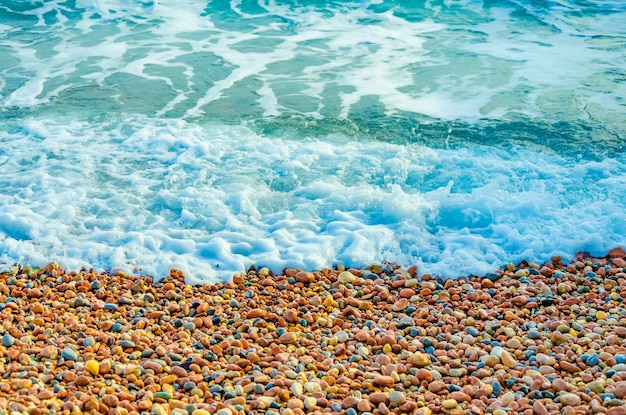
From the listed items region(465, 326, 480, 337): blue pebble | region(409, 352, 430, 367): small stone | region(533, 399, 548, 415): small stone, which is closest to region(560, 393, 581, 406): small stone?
region(533, 399, 548, 415): small stone

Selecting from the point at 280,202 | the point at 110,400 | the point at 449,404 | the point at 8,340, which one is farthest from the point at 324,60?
the point at 110,400

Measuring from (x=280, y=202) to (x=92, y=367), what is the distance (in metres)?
3.18

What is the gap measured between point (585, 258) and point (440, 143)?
9.19 ft

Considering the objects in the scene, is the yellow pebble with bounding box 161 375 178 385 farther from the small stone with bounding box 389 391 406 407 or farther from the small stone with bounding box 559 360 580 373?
the small stone with bounding box 559 360 580 373

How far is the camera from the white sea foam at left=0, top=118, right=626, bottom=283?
5855 mm

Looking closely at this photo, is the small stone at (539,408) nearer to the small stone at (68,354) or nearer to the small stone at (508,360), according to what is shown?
the small stone at (508,360)

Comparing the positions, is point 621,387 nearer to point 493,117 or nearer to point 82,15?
point 493,117

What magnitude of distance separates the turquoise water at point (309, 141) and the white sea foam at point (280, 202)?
0.02 meters

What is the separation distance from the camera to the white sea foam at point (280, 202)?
586 centimetres

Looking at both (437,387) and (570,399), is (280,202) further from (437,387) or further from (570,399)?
(570,399)

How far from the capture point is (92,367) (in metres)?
3.96

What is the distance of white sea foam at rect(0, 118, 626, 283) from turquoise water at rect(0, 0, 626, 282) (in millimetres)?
23

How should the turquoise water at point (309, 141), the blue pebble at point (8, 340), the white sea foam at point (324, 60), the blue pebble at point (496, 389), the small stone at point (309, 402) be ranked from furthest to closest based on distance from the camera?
the white sea foam at point (324, 60) < the turquoise water at point (309, 141) < the blue pebble at point (8, 340) < the blue pebble at point (496, 389) < the small stone at point (309, 402)

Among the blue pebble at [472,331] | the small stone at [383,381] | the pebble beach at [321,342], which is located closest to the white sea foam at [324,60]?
the pebble beach at [321,342]
